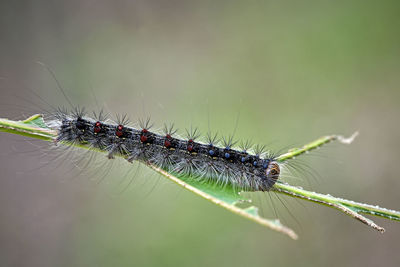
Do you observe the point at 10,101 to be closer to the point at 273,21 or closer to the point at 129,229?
the point at 129,229

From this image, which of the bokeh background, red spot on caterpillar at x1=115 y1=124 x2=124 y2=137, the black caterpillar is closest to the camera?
the black caterpillar

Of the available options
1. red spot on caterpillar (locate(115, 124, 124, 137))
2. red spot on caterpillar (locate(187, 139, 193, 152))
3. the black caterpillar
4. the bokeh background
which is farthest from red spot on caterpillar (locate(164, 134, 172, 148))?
the bokeh background

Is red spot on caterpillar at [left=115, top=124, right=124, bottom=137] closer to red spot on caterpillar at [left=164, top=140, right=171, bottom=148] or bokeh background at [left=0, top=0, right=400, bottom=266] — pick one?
red spot on caterpillar at [left=164, top=140, right=171, bottom=148]

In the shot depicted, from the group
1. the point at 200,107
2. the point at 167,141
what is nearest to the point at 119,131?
the point at 167,141

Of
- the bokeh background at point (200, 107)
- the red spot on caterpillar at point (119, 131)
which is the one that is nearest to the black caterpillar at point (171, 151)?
the red spot on caterpillar at point (119, 131)

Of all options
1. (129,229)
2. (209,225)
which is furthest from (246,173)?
(129,229)

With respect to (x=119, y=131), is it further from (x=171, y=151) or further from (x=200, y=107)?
(x=200, y=107)
